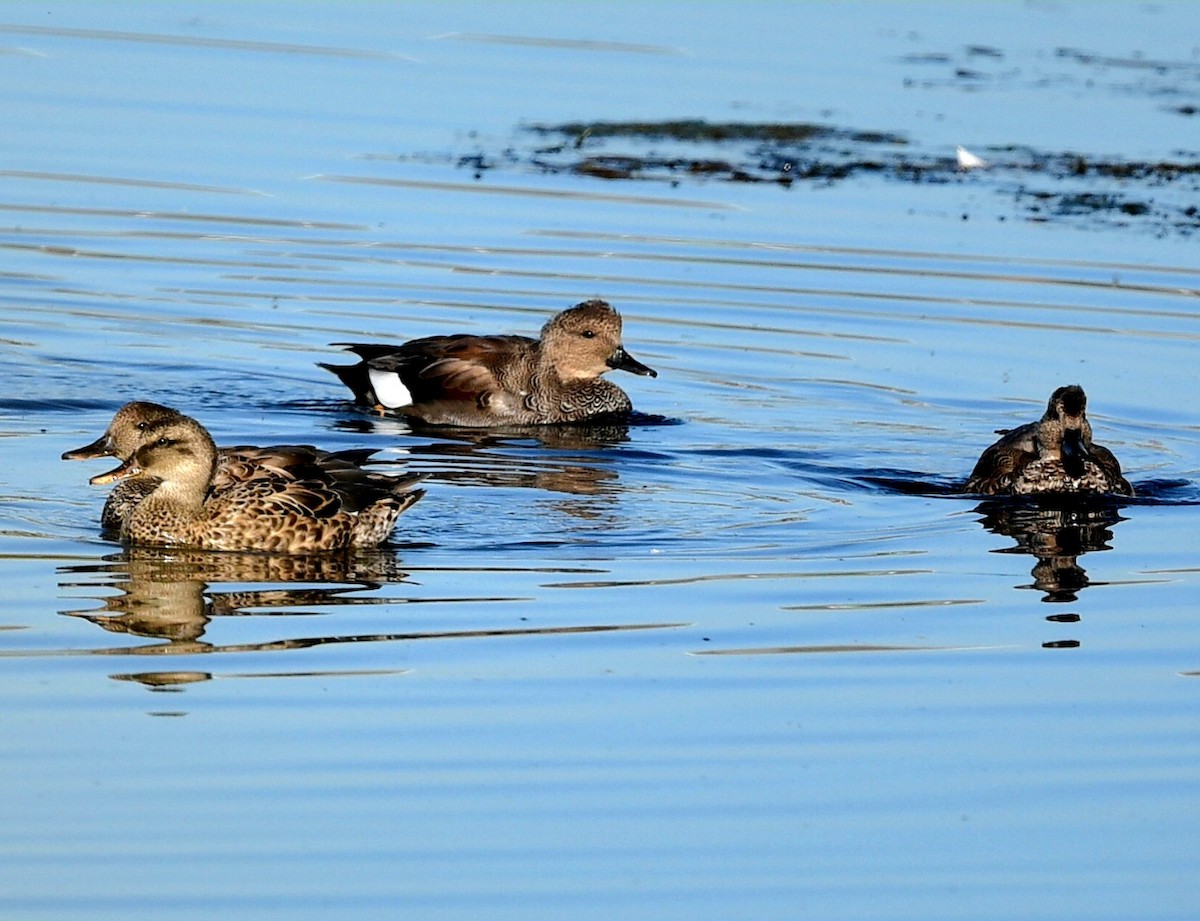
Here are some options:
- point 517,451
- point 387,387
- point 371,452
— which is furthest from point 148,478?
point 387,387

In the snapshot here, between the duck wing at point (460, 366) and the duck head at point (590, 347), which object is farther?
the duck head at point (590, 347)

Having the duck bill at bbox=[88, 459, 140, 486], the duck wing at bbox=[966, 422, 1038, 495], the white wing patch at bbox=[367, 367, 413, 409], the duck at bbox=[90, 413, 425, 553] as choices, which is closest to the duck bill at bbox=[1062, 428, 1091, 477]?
the duck wing at bbox=[966, 422, 1038, 495]

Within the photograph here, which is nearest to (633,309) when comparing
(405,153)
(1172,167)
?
(405,153)

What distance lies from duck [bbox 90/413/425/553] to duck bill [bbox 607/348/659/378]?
400 cm

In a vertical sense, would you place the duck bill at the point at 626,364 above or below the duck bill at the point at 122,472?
above

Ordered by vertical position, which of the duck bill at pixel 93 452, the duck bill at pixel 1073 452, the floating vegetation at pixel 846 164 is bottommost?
the duck bill at pixel 1073 452

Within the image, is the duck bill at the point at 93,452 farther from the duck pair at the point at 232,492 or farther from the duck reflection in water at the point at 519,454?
the duck reflection in water at the point at 519,454

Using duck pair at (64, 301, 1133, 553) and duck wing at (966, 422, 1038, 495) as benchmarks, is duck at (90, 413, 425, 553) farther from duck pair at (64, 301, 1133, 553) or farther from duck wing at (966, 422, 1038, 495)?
duck wing at (966, 422, 1038, 495)

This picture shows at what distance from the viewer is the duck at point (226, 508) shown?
9.78 meters

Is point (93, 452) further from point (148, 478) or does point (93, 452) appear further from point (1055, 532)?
point (1055, 532)

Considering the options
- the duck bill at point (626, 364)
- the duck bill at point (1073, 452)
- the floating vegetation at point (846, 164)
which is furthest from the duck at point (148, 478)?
the floating vegetation at point (846, 164)

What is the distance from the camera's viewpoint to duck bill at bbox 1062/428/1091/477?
11227 mm

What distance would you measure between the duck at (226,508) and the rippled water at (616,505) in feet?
0.51

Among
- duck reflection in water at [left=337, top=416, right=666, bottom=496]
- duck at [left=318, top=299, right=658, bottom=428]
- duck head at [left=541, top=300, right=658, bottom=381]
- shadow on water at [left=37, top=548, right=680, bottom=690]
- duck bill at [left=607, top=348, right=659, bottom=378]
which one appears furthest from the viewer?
duck head at [left=541, top=300, right=658, bottom=381]
